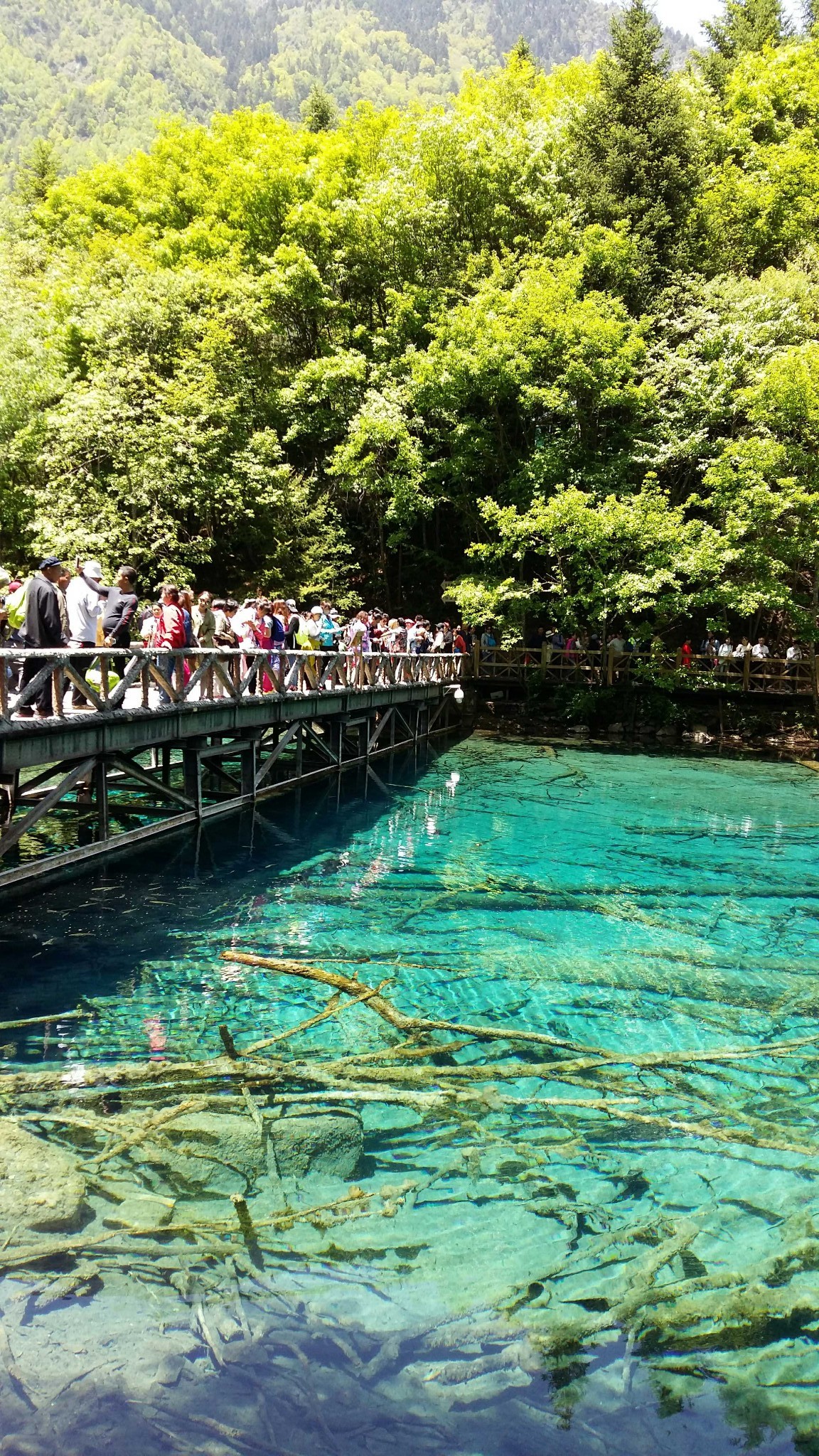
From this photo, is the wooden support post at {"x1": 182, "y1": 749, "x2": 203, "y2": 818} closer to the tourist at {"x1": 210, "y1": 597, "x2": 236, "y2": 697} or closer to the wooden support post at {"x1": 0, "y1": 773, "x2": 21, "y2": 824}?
the tourist at {"x1": 210, "y1": 597, "x2": 236, "y2": 697}

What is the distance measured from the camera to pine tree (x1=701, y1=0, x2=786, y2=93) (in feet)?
127

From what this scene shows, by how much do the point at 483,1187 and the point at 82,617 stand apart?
781 cm

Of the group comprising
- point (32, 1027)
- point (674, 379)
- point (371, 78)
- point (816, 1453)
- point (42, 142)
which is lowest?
point (816, 1453)

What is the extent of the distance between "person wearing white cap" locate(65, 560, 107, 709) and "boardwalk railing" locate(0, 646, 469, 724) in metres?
0.08

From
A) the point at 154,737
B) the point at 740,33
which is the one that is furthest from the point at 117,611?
the point at 740,33

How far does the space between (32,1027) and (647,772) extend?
57.6ft

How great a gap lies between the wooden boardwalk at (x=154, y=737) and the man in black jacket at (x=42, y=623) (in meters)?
0.13

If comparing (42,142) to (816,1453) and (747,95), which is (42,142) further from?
(816,1453)

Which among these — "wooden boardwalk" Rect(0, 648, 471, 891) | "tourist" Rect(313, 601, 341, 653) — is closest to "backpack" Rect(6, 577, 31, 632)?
"wooden boardwalk" Rect(0, 648, 471, 891)

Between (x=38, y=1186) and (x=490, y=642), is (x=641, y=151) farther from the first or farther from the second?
(x=38, y=1186)

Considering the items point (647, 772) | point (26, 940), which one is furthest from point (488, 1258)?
point (647, 772)

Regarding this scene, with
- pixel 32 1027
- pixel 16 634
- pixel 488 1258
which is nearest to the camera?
pixel 488 1258

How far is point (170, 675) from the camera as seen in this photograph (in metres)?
13.1

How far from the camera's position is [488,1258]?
15.7 feet
